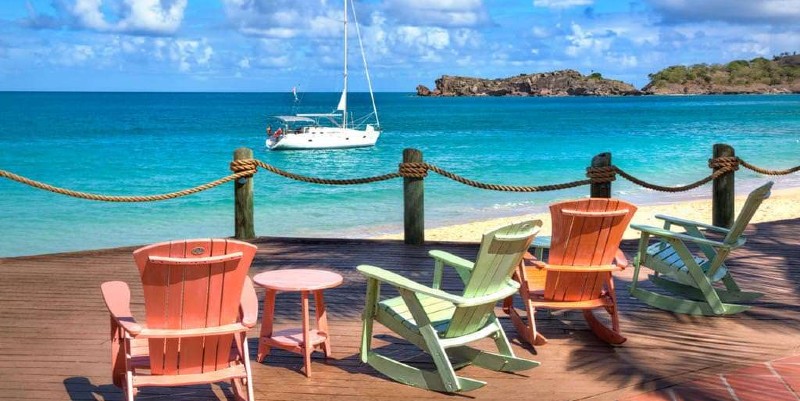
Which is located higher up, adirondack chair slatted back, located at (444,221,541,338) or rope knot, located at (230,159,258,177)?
rope knot, located at (230,159,258,177)

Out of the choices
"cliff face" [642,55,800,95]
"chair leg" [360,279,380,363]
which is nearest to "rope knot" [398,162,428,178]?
"chair leg" [360,279,380,363]

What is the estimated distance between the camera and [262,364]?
4980mm

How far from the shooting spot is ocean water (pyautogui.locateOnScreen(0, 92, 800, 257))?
18844mm

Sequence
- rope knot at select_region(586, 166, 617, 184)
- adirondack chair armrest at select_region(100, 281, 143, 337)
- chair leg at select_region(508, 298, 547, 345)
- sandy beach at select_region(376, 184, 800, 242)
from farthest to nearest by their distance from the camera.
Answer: sandy beach at select_region(376, 184, 800, 242) < rope knot at select_region(586, 166, 617, 184) < chair leg at select_region(508, 298, 547, 345) < adirondack chair armrest at select_region(100, 281, 143, 337)

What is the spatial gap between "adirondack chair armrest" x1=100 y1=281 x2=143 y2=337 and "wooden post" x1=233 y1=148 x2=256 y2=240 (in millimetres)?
4609

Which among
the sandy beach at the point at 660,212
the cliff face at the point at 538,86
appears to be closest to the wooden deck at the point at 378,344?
the sandy beach at the point at 660,212

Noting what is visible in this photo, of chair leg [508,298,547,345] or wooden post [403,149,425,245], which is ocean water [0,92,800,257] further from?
chair leg [508,298,547,345]

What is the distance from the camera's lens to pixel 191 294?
3912 mm

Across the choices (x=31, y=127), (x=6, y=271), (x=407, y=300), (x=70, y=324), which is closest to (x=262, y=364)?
(x=407, y=300)

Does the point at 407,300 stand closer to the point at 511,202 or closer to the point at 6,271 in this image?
the point at 6,271

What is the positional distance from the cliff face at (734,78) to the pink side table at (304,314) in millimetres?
163561

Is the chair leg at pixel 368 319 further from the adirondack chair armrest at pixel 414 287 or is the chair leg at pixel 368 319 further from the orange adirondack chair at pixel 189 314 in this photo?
the orange adirondack chair at pixel 189 314

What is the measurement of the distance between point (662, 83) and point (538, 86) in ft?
79.1

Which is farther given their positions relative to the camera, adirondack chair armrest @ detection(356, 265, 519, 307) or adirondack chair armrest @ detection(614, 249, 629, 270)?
adirondack chair armrest @ detection(614, 249, 629, 270)
